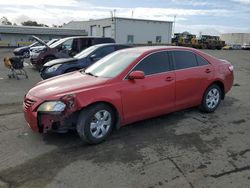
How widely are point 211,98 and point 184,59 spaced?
1.23 metres

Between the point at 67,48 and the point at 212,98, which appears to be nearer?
the point at 212,98

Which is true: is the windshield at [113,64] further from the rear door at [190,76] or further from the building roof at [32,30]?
the building roof at [32,30]

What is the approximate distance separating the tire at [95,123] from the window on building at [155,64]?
1.02 meters

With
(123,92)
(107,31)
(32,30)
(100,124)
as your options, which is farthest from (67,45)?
(32,30)

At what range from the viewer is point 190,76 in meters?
5.50

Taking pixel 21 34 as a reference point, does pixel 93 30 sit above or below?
above

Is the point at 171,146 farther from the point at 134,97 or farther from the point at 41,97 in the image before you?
the point at 41,97

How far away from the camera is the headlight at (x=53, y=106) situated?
4070mm

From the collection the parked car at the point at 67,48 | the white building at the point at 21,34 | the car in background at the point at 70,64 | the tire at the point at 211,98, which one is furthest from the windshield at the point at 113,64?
the white building at the point at 21,34

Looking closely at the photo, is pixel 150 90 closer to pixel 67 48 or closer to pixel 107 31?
pixel 67 48

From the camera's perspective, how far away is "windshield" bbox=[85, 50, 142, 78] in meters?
4.82

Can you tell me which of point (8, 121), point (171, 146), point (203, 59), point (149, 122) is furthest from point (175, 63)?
point (8, 121)

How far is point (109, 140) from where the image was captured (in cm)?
458

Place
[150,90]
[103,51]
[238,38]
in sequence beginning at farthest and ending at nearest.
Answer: [238,38], [103,51], [150,90]
